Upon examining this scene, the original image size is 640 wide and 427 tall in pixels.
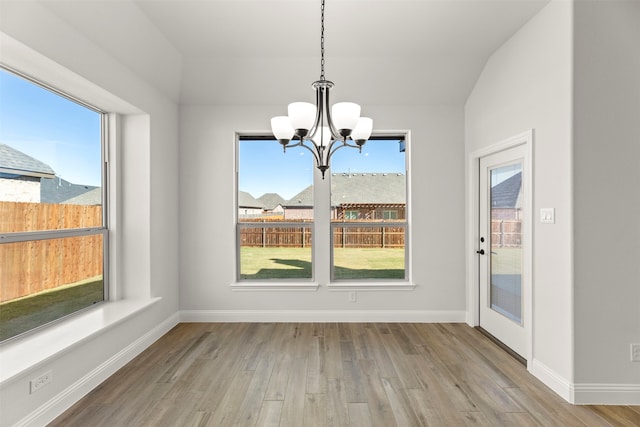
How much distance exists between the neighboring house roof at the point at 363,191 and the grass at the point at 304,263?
596 millimetres

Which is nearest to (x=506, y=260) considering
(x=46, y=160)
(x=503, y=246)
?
(x=503, y=246)

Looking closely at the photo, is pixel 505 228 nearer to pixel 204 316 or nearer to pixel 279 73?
pixel 279 73

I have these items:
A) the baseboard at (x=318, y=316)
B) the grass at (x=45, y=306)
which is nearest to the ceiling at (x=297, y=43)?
the grass at (x=45, y=306)

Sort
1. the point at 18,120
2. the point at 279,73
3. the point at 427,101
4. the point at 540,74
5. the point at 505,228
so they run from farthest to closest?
the point at 427,101
the point at 279,73
the point at 505,228
the point at 540,74
the point at 18,120

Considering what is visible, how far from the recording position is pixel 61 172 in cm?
279

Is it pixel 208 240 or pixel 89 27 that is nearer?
pixel 89 27

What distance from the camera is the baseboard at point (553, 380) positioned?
7.95ft

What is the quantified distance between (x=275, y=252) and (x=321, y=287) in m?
0.72

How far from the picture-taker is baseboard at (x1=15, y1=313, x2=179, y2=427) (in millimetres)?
2131

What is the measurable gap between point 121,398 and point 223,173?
2.47 meters

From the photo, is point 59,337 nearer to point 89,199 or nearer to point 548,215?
point 89,199

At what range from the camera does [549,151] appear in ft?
8.65

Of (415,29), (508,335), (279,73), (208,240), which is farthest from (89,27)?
(508,335)

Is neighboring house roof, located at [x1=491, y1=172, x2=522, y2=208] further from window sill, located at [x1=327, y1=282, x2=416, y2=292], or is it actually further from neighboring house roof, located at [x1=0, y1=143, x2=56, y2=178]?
neighboring house roof, located at [x1=0, y1=143, x2=56, y2=178]
